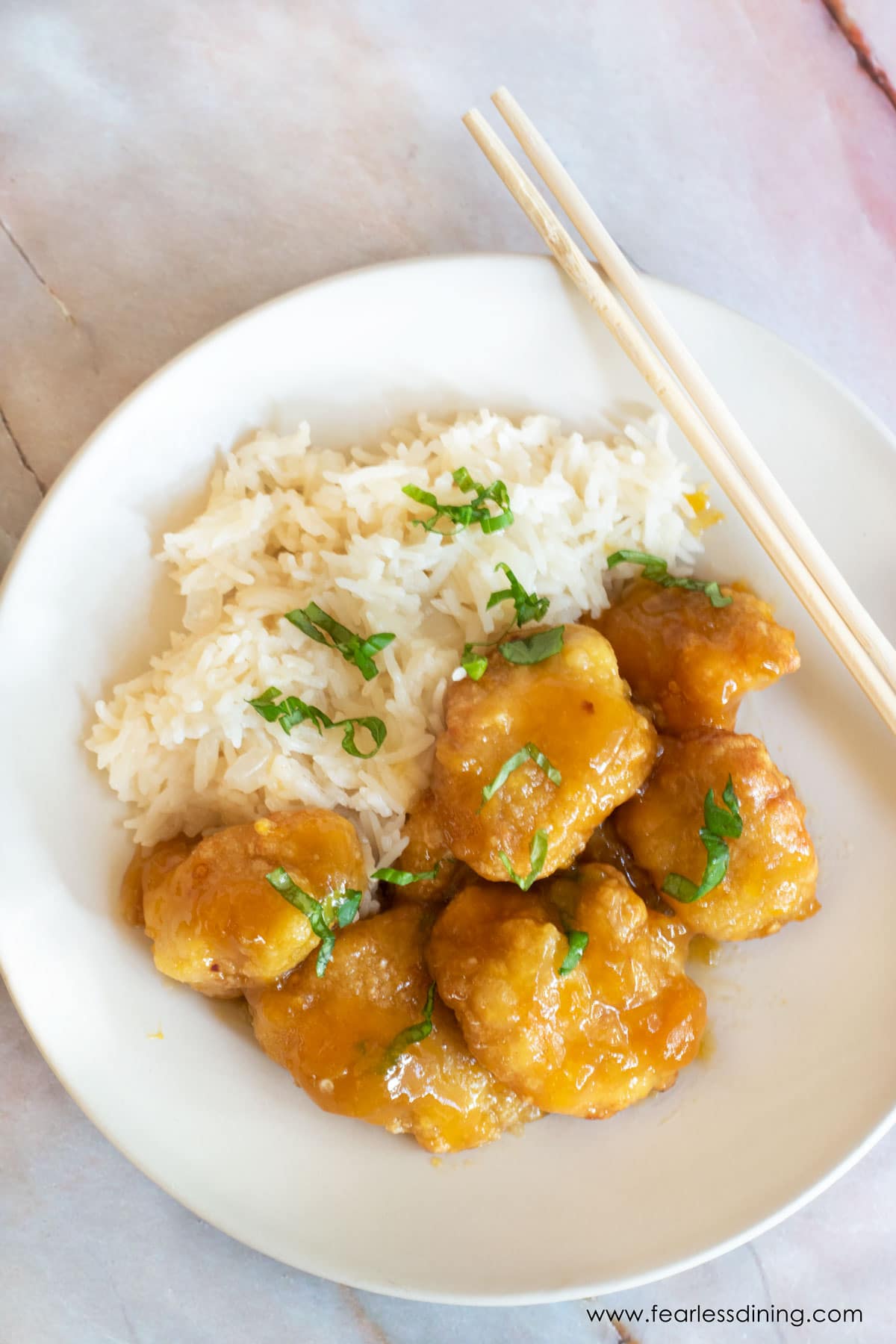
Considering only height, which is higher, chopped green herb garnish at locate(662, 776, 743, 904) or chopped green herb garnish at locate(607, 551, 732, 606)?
chopped green herb garnish at locate(607, 551, 732, 606)

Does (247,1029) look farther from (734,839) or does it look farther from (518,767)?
(734,839)

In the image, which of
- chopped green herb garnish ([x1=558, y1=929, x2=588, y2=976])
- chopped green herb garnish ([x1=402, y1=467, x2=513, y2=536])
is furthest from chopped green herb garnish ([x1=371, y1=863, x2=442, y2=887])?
chopped green herb garnish ([x1=402, y1=467, x2=513, y2=536])

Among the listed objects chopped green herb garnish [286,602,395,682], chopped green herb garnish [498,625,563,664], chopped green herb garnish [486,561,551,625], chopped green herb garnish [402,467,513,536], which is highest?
chopped green herb garnish [402,467,513,536]

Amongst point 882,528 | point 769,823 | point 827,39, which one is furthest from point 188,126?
point 769,823

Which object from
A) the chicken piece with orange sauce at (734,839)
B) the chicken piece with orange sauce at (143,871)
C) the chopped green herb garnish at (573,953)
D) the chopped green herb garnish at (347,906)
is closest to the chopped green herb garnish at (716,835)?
the chicken piece with orange sauce at (734,839)

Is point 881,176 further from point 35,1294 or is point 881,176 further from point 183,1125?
point 35,1294

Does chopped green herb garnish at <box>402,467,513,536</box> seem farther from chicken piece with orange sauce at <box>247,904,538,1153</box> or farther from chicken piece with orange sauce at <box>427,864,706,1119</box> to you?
chicken piece with orange sauce at <box>247,904,538,1153</box>
